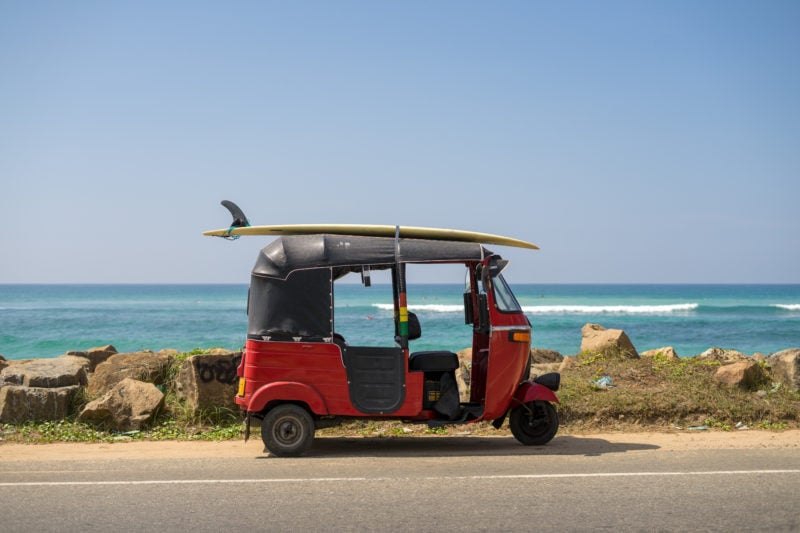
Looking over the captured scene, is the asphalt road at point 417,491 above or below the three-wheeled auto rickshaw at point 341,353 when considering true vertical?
below

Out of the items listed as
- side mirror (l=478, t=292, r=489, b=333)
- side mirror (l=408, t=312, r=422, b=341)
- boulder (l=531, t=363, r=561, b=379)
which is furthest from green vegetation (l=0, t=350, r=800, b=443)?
side mirror (l=478, t=292, r=489, b=333)

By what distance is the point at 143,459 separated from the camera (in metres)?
9.43

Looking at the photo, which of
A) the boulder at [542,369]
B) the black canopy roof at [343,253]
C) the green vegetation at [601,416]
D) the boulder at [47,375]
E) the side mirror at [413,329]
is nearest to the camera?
the black canopy roof at [343,253]

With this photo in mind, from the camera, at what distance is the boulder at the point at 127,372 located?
12.8 m

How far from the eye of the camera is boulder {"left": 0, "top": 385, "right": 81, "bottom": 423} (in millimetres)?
11391

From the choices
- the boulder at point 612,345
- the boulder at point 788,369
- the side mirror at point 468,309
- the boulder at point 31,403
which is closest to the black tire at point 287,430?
the side mirror at point 468,309

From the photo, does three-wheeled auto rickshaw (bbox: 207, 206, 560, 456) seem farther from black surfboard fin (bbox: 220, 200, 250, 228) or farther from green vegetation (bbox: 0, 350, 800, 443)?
green vegetation (bbox: 0, 350, 800, 443)

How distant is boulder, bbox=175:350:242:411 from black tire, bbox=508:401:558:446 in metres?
3.95

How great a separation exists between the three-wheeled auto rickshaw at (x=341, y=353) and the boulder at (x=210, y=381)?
207cm

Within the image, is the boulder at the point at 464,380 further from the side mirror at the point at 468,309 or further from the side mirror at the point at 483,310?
the side mirror at the point at 483,310

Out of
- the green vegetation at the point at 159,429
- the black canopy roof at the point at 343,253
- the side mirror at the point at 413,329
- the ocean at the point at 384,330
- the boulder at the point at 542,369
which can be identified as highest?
the black canopy roof at the point at 343,253

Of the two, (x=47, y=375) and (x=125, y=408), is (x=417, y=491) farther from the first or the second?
(x=47, y=375)

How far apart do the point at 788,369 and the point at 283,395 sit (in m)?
8.29

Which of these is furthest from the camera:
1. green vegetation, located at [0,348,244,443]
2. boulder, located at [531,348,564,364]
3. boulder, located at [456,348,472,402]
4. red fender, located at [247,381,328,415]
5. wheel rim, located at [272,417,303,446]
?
boulder, located at [531,348,564,364]
